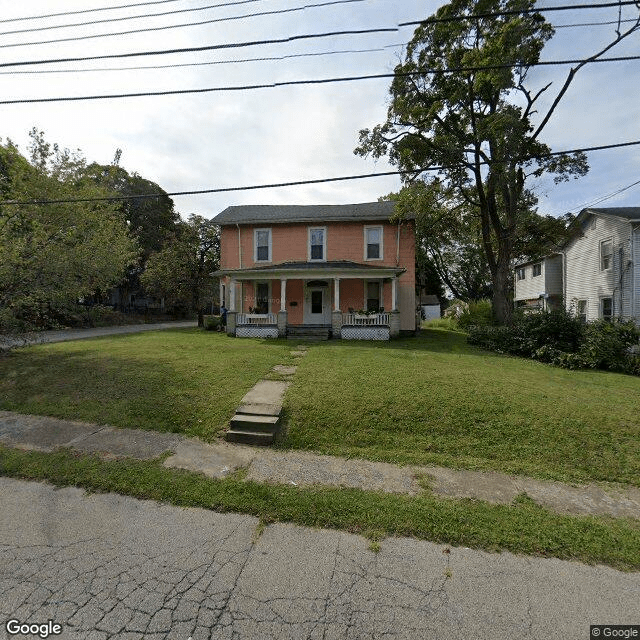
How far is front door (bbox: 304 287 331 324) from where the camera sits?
1637cm

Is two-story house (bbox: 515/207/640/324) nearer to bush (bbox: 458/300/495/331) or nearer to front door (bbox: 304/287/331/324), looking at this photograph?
bush (bbox: 458/300/495/331)

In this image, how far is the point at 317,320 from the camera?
16.4 m

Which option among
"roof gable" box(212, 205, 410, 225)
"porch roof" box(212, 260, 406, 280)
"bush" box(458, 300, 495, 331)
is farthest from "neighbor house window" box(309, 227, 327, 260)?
"bush" box(458, 300, 495, 331)

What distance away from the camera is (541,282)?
21.9 m

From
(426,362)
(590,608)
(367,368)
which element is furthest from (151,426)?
(426,362)

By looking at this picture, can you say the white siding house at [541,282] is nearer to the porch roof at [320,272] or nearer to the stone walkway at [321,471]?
the porch roof at [320,272]

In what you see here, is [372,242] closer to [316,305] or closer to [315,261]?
[315,261]

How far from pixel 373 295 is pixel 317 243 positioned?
390 cm

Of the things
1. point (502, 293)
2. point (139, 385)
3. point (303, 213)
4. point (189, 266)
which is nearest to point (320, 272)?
point (303, 213)

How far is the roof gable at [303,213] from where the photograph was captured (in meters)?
16.1

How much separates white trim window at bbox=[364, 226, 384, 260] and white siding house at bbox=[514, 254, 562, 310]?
10.2 metres

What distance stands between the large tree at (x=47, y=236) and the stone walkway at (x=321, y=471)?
17.5 feet

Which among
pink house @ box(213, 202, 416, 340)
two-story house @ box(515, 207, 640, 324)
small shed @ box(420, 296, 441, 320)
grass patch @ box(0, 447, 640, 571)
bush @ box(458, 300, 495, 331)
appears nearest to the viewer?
A: grass patch @ box(0, 447, 640, 571)

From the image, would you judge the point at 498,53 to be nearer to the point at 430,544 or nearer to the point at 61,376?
the point at 430,544
